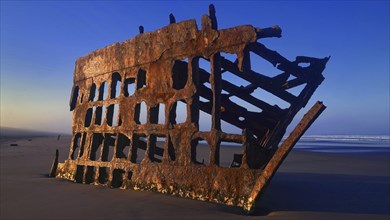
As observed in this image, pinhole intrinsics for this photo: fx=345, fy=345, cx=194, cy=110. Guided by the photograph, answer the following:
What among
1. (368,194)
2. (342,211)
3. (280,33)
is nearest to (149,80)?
(280,33)

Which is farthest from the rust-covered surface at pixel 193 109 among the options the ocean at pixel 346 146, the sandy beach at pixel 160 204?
the ocean at pixel 346 146

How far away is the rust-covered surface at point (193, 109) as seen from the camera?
13.6 ft

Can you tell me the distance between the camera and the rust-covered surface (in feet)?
13.6

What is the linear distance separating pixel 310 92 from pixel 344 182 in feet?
11.1

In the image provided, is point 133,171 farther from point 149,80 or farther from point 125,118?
point 149,80

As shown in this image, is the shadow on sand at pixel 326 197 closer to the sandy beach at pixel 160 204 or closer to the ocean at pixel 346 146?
the sandy beach at pixel 160 204

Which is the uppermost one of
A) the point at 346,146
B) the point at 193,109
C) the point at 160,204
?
the point at 346,146

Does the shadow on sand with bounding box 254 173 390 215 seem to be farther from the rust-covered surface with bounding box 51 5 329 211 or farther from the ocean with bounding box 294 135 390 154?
the ocean with bounding box 294 135 390 154

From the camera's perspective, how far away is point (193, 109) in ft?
15.1

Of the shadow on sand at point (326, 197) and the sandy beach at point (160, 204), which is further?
the shadow on sand at point (326, 197)

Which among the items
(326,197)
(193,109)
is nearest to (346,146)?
(326,197)

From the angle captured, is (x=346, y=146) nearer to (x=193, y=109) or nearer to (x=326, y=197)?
(x=326, y=197)

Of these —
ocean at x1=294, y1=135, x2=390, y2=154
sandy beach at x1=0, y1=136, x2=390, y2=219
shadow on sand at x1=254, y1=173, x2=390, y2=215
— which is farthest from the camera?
ocean at x1=294, y1=135, x2=390, y2=154

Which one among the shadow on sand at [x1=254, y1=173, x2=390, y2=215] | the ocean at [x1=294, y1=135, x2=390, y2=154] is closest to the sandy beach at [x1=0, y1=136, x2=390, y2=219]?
the shadow on sand at [x1=254, y1=173, x2=390, y2=215]
